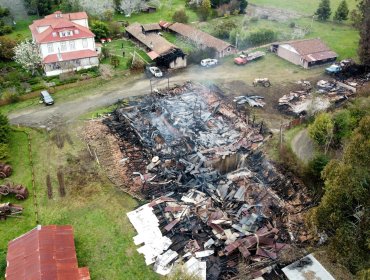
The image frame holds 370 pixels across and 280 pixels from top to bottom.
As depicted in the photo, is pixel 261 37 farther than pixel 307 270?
Yes

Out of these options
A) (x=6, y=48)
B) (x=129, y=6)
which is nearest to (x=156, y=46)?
(x=129, y=6)

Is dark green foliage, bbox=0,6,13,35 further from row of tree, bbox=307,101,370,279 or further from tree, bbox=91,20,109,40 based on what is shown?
row of tree, bbox=307,101,370,279

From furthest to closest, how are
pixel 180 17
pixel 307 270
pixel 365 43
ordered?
pixel 180 17 < pixel 365 43 < pixel 307 270

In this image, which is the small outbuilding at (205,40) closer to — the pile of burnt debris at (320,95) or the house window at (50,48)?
the pile of burnt debris at (320,95)

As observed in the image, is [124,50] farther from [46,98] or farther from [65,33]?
[46,98]

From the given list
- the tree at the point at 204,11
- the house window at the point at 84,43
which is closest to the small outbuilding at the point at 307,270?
the house window at the point at 84,43

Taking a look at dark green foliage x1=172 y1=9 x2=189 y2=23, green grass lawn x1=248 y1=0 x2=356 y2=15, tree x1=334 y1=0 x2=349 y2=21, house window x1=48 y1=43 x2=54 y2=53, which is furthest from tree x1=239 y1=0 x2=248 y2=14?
house window x1=48 y1=43 x2=54 y2=53
